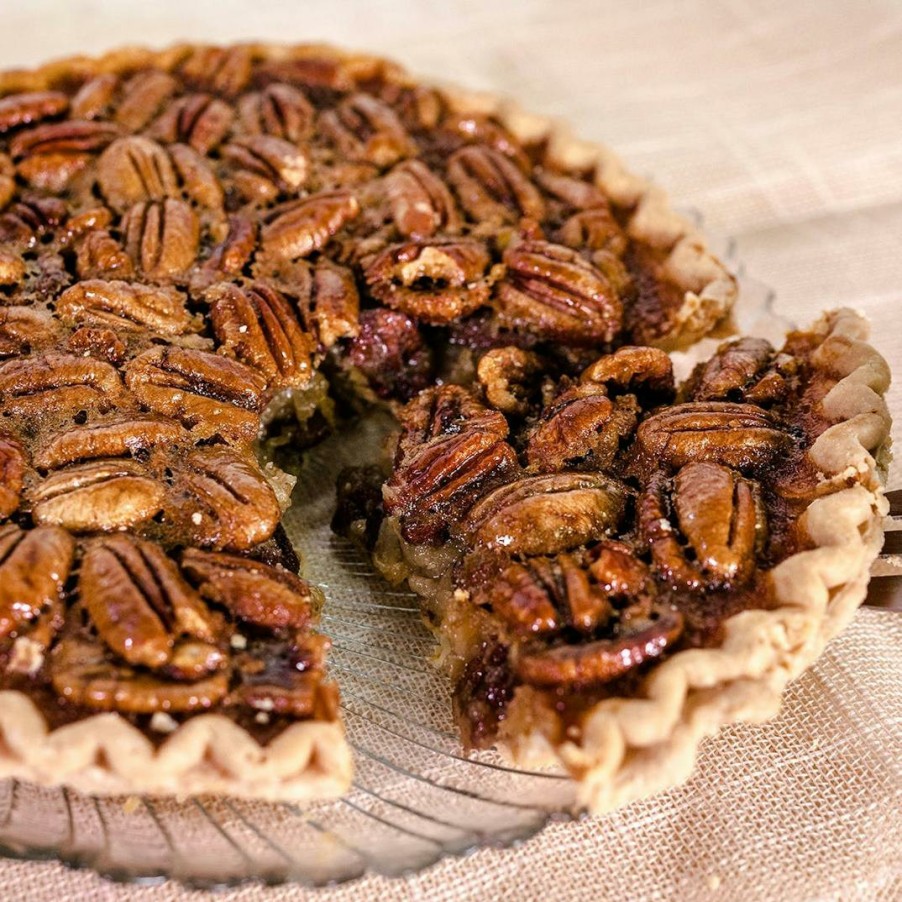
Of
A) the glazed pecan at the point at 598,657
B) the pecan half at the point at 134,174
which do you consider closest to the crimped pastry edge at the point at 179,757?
the glazed pecan at the point at 598,657

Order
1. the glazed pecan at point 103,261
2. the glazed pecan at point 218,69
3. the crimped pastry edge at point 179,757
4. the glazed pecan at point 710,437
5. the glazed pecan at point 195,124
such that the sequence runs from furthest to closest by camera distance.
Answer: the glazed pecan at point 218,69 < the glazed pecan at point 195,124 < the glazed pecan at point 103,261 < the glazed pecan at point 710,437 < the crimped pastry edge at point 179,757

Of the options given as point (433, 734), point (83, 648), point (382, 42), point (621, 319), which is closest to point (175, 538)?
point (83, 648)

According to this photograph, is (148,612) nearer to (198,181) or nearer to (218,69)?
(198,181)

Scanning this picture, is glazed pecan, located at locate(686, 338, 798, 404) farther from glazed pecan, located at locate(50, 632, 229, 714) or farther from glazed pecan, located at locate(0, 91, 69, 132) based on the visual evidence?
glazed pecan, located at locate(0, 91, 69, 132)

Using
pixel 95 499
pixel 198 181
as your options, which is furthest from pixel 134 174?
pixel 95 499

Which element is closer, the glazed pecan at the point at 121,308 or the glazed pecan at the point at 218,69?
the glazed pecan at the point at 121,308

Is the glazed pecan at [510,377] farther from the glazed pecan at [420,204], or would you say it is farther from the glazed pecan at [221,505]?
the glazed pecan at [221,505]

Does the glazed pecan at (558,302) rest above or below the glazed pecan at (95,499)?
above
